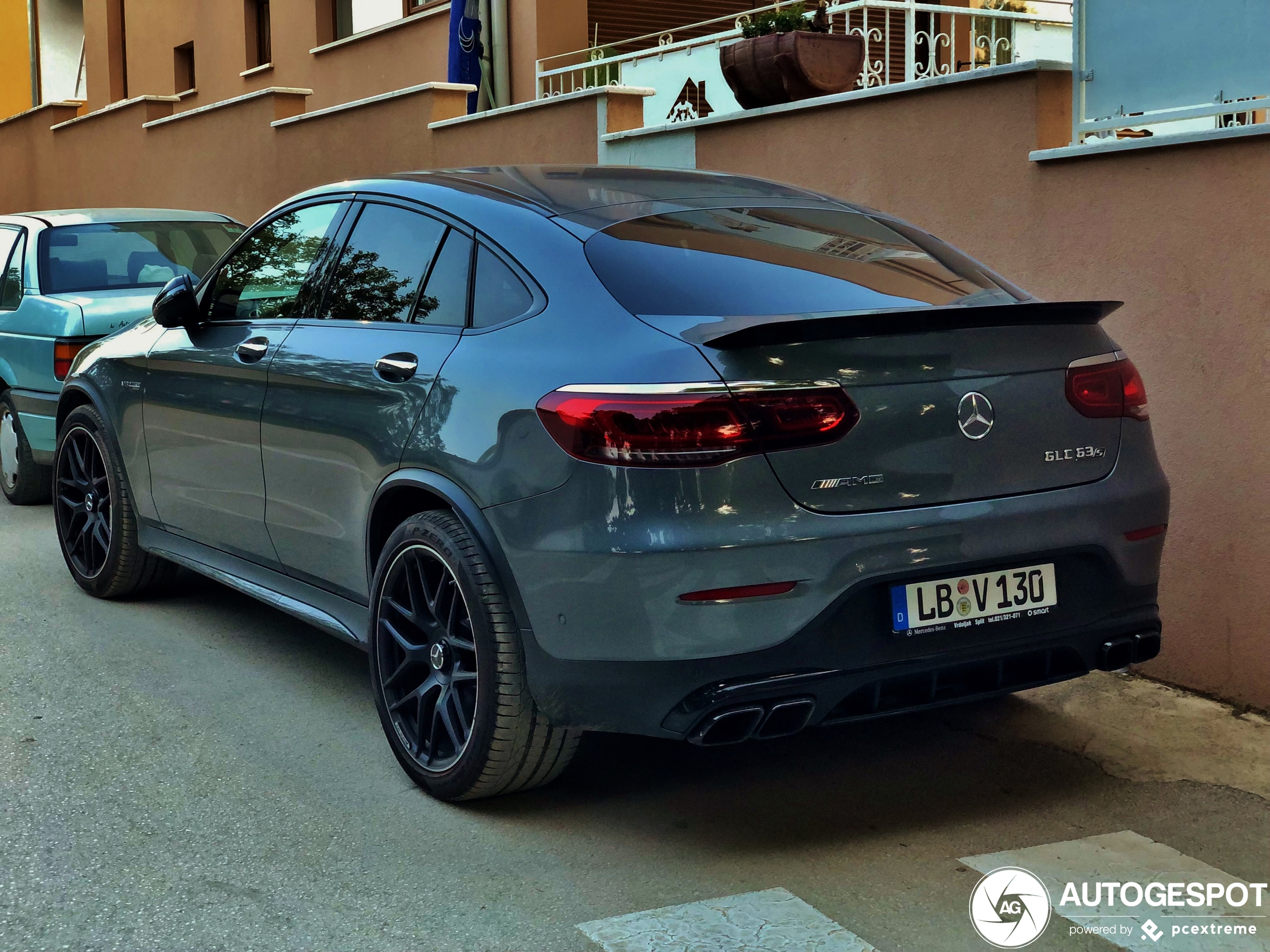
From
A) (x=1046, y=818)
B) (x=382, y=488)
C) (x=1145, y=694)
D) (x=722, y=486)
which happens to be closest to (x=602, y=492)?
(x=722, y=486)

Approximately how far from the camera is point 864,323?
356 cm

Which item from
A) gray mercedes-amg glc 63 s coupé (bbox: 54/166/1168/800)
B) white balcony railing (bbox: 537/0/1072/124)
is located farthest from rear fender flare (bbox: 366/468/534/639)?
white balcony railing (bbox: 537/0/1072/124)

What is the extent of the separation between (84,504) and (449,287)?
299 cm

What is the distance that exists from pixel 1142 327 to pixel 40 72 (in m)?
27.1

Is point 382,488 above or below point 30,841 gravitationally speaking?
above

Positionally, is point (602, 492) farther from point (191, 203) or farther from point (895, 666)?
point (191, 203)

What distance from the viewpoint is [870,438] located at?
11.6ft

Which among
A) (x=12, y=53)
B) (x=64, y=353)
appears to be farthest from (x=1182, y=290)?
(x=12, y=53)

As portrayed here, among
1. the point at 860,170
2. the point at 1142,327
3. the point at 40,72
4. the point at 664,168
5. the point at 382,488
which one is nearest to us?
the point at 382,488

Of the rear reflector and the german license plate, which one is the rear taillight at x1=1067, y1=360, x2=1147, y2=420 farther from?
the rear reflector

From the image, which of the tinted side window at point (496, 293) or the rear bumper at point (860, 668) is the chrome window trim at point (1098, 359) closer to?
the rear bumper at point (860, 668)

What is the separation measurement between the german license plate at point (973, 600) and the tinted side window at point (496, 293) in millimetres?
1243

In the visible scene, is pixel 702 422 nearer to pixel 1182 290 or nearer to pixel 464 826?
pixel 464 826

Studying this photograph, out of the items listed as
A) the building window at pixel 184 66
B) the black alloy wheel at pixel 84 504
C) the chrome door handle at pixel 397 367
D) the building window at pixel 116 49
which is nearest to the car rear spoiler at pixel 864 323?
the chrome door handle at pixel 397 367
